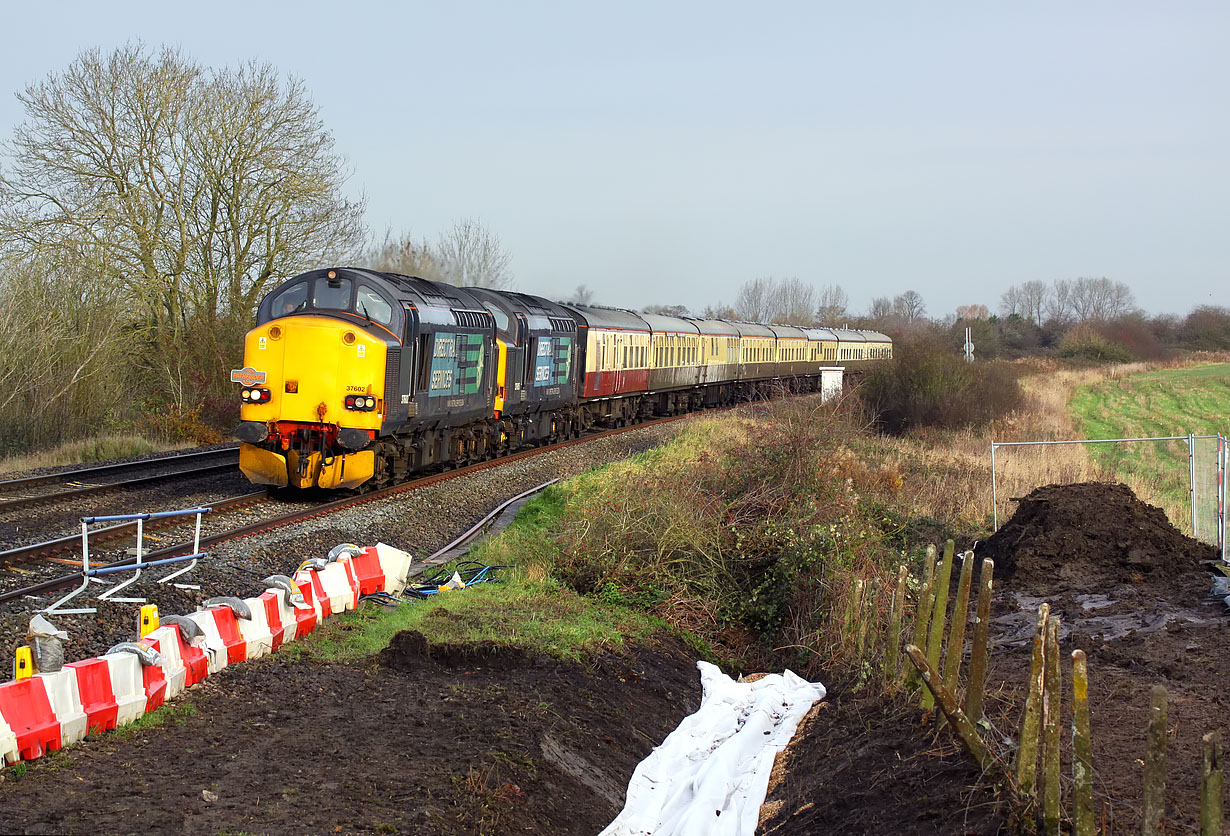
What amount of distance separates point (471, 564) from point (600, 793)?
6.70 m

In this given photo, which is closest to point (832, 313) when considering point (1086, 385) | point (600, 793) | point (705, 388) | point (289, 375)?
point (1086, 385)

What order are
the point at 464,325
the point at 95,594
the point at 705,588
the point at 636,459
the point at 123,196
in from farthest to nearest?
the point at 123,196 → the point at 636,459 → the point at 464,325 → the point at 705,588 → the point at 95,594

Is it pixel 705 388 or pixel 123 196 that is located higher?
pixel 123 196

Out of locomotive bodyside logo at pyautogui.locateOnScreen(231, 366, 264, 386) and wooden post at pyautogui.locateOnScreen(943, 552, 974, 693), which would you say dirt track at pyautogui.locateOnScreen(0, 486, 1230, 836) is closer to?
wooden post at pyautogui.locateOnScreen(943, 552, 974, 693)

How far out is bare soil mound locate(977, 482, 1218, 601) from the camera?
1165 centimetres

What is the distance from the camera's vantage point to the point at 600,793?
22.9 ft


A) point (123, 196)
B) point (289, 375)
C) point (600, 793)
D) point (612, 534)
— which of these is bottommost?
point (600, 793)

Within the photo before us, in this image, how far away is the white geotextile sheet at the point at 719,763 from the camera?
6.75 metres

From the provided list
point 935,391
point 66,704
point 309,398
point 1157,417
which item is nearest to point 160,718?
point 66,704

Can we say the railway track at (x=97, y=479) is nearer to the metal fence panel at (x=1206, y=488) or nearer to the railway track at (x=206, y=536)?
the railway track at (x=206, y=536)

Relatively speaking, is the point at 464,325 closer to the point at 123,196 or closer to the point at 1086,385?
the point at 123,196

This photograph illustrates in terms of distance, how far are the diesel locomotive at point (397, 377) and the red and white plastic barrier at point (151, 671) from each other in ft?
19.4

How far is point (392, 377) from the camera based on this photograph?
53.5 ft

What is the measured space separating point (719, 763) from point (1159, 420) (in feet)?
123
